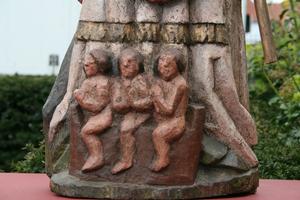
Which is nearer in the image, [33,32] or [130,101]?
[130,101]

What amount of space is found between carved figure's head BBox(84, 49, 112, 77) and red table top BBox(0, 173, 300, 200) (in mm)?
778

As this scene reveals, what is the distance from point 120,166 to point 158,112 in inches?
15.3

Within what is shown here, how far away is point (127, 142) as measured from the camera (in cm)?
596

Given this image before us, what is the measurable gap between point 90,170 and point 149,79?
64cm

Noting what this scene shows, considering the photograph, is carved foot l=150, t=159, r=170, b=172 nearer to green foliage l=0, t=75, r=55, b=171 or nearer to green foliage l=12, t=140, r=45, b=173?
green foliage l=12, t=140, r=45, b=173

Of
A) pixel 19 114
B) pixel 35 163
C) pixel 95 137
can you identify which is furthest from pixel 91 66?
pixel 19 114

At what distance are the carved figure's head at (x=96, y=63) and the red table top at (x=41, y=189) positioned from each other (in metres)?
0.78

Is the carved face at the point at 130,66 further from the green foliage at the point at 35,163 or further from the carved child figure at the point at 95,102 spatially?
the green foliage at the point at 35,163

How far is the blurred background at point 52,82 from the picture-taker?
930 centimetres

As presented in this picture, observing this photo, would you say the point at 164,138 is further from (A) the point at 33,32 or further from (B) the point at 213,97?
(A) the point at 33,32

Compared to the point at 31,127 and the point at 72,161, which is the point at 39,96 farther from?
the point at 72,161

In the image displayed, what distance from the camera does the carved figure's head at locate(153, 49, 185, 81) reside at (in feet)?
19.6

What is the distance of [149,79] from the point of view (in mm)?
6027

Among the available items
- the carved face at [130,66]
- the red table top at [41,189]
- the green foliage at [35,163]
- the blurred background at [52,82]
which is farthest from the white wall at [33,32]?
the carved face at [130,66]
